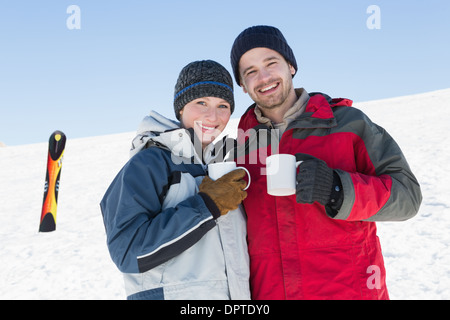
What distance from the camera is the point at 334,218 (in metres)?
1.65

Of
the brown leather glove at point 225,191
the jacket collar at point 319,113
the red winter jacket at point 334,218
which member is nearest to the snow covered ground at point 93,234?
the red winter jacket at point 334,218

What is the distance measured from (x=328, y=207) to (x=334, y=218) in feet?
0.18

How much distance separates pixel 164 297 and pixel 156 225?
0.30 metres

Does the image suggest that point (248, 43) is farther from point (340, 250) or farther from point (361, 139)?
point (340, 250)

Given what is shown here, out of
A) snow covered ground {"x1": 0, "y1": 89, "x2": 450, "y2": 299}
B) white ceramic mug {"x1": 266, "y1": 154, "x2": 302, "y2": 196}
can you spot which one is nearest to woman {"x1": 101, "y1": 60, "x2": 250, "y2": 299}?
white ceramic mug {"x1": 266, "y1": 154, "x2": 302, "y2": 196}

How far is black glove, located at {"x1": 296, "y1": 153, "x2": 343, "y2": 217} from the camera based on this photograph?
1.55 meters

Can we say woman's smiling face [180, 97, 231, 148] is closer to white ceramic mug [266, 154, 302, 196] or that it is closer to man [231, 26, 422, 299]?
man [231, 26, 422, 299]

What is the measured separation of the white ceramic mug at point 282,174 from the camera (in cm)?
159

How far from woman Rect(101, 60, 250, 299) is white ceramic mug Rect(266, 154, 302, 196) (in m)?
0.13

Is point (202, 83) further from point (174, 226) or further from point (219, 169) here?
Answer: point (174, 226)

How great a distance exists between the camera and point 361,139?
1.88 meters
